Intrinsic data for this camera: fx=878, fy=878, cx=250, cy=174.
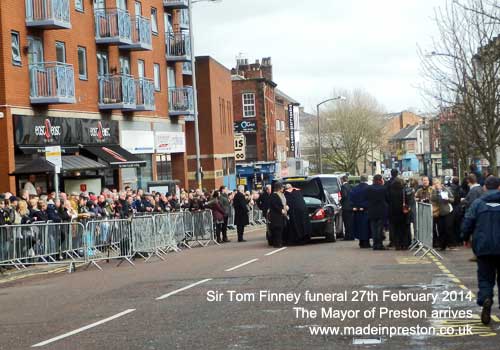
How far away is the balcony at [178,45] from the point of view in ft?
160

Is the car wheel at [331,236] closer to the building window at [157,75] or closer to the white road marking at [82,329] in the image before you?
the white road marking at [82,329]

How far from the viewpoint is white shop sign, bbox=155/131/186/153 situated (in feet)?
151

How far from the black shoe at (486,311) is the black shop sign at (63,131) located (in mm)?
23433

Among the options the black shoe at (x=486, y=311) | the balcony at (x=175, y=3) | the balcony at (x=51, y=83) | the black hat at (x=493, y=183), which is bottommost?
the black shoe at (x=486, y=311)

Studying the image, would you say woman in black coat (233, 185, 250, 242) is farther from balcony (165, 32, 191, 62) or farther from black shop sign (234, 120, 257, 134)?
black shop sign (234, 120, 257, 134)

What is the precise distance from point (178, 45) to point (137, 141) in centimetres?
870

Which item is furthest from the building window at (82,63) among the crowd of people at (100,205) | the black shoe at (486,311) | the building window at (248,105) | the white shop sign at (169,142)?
Result: the building window at (248,105)

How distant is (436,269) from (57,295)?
7.13m

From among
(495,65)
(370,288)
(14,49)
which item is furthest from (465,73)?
(370,288)

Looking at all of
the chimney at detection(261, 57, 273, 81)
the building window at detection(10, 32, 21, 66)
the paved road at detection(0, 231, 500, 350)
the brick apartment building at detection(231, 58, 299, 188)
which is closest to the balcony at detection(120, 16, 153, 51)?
the building window at detection(10, 32, 21, 66)

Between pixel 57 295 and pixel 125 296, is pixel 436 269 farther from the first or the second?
pixel 57 295

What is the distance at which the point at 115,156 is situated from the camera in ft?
123

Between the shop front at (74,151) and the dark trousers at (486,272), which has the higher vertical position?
the shop front at (74,151)

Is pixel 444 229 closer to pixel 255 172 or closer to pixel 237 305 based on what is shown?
pixel 237 305
